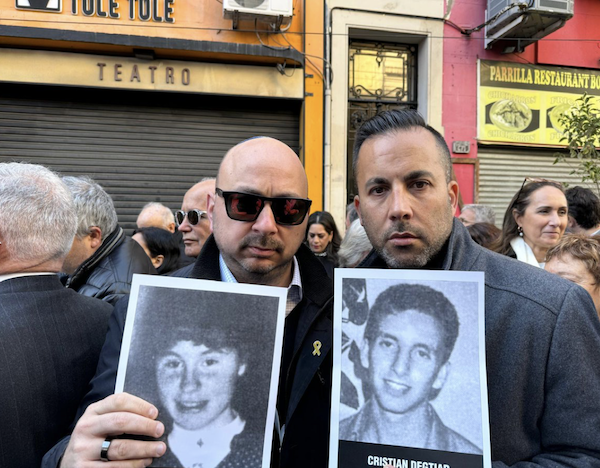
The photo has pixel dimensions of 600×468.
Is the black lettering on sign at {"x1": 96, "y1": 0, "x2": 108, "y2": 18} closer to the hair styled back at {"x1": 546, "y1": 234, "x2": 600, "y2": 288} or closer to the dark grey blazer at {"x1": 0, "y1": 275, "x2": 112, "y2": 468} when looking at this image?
the dark grey blazer at {"x1": 0, "y1": 275, "x2": 112, "y2": 468}

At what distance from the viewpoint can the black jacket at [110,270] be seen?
2.49 metres

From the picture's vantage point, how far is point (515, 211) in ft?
11.4

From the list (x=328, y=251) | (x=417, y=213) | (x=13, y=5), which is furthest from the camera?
(x=13, y=5)

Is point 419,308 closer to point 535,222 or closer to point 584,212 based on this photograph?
point 535,222

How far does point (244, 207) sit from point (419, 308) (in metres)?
0.67

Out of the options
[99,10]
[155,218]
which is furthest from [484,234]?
[99,10]

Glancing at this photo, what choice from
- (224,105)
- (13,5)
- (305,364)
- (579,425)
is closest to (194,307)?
(305,364)

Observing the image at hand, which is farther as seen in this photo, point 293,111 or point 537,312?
point 293,111

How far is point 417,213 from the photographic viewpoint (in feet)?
4.37

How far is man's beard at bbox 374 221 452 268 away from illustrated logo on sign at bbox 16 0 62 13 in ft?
24.6

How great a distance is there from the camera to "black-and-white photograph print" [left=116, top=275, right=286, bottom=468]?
3.48 feet

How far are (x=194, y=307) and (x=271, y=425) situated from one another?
0.33 meters

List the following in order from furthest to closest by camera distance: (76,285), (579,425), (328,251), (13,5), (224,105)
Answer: (224,105) < (13,5) < (328,251) < (76,285) < (579,425)

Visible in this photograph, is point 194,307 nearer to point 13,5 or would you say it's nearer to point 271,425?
point 271,425
